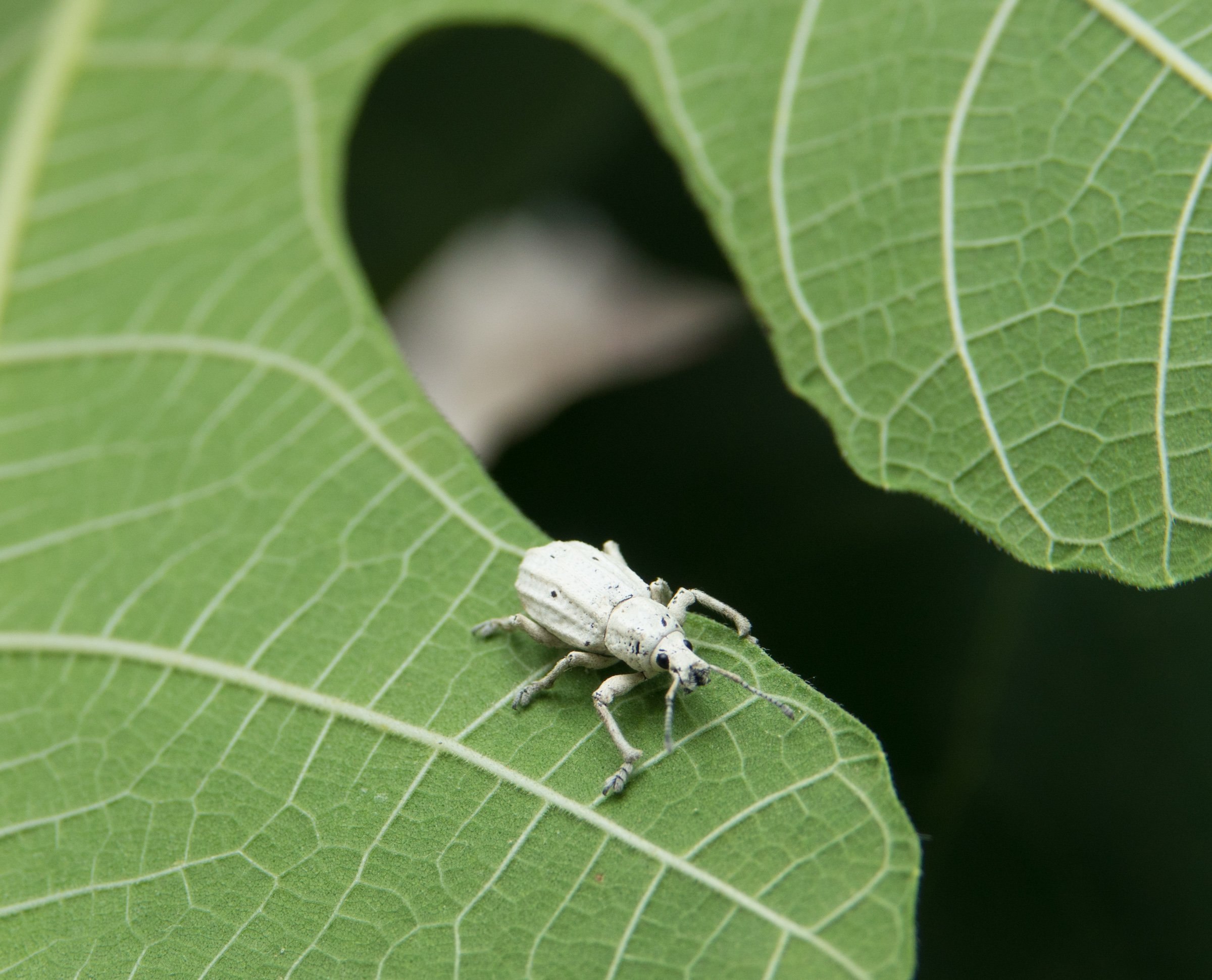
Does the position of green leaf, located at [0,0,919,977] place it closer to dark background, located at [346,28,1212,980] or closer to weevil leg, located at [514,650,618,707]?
weevil leg, located at [514,650,618,707]

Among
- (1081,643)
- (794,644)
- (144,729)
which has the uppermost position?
(144,729)

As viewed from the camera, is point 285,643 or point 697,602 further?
point 697,602

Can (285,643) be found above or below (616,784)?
above

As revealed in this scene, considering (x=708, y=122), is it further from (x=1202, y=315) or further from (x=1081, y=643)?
(x=1081, y=643)

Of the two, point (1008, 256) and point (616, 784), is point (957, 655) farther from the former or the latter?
point (616, 784)

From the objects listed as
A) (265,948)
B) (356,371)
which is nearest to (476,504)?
(356,371)

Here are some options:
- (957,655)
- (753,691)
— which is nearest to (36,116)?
(753,691)
